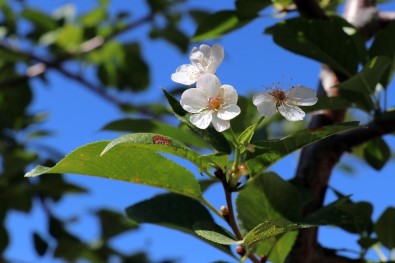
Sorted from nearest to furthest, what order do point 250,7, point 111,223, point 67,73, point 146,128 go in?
point 146,128 < point 250,7 < point 67,73 < point 111,223

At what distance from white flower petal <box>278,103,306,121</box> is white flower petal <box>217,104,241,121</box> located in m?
0.06

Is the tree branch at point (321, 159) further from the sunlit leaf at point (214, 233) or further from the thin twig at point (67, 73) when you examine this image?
the thin twig at point (67, 73)

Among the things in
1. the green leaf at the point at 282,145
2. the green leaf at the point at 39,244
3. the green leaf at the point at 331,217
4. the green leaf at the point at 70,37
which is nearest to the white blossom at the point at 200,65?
the green leaf at the point at 282,145

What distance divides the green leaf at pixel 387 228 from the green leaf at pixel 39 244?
1.31m

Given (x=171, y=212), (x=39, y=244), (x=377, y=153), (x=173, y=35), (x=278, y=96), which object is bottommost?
(x=39, y=244)

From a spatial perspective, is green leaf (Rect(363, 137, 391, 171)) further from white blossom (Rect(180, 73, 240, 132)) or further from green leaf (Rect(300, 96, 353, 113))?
white blossom (Rect(180, 73, 240, 132))

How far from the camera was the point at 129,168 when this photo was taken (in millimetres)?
692

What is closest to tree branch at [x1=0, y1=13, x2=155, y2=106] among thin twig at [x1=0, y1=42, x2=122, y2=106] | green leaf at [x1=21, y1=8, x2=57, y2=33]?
thin twig at [x1=0, y1=42, x2=122, y2=106]

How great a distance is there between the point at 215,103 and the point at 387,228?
0.45 metres

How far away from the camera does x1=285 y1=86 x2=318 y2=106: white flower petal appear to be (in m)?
0.67

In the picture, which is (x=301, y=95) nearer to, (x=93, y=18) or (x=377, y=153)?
(x=377, y=153)

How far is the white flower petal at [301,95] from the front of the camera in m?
0.67

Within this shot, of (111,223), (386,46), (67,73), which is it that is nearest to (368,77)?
(386,46)

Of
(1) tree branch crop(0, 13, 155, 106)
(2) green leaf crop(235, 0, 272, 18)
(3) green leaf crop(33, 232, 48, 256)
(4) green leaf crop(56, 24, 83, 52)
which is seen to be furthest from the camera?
(4) green leaf crop(56, 24, 83, 52)
